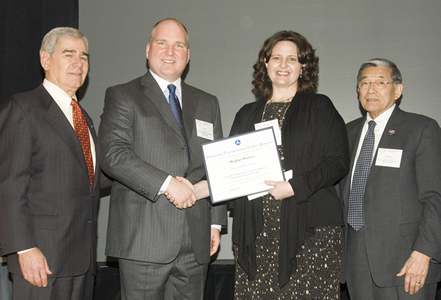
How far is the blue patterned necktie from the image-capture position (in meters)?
2.73

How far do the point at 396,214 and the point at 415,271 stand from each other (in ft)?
1.23

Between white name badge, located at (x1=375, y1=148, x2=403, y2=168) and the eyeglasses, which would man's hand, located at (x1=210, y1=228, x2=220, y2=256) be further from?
the eyeglasses

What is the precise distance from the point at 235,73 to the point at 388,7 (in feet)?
6.03

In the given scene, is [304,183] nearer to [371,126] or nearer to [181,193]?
[181,193]

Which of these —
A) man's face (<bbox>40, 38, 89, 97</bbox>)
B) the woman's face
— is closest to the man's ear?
man's face (<bbox>40, 38, 89, 97</bbox>)

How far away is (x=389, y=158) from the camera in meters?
2.70

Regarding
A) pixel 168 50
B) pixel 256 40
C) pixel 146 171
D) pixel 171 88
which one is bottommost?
pixel 146 171

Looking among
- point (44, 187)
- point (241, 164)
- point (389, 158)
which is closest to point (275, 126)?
point (241, 164)

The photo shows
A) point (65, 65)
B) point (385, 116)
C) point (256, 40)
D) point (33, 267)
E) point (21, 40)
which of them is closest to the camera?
point (33, 267)

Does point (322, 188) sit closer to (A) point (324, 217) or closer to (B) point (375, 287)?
(A) point (324, 217)

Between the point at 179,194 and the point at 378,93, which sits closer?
the point at 179,194

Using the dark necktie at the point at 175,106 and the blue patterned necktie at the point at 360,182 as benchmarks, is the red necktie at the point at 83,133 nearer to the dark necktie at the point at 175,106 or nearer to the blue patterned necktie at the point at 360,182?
the dark necktie at the point at 175,106

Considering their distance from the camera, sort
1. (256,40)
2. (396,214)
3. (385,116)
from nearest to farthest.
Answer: (396,214) < (385,116) < (256,40)

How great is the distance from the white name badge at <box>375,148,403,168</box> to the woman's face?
81cm
